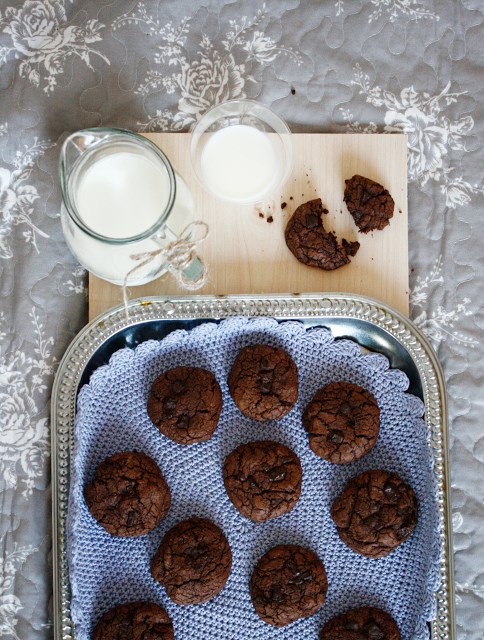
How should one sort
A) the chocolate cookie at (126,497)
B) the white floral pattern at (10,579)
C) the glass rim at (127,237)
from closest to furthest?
the glass rim at (127,237)
the chocolate cookie at (126,497)
the white floral pattern at (10,579)

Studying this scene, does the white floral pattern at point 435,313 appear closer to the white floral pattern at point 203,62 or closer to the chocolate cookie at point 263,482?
the chocolate cookie at point 263,482

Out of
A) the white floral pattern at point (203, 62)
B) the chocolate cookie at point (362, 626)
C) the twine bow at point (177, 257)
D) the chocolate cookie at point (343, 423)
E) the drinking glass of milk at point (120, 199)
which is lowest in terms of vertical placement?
the chocolate cookie at point (362, 626)

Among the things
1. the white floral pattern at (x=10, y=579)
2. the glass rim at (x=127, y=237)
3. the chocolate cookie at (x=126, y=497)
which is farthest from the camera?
the white floral pattern at (x=10, y=579)

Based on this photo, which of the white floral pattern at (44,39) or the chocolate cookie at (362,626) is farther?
the white floral pattern at (44,39)

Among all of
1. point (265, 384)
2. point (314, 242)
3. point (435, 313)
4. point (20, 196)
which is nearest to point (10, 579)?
point (265, 384)

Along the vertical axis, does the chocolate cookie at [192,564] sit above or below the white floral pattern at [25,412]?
below

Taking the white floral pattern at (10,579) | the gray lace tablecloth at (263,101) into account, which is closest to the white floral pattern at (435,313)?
the gray lace tablecloth at (263,101)
